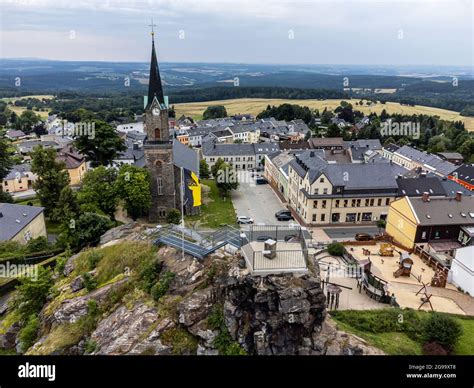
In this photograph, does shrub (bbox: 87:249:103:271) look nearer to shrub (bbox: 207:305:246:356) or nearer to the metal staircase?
the metal staircase

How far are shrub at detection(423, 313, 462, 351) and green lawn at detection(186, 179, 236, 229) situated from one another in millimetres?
27016

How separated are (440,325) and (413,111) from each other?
148 metres

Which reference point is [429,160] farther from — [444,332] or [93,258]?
[93,258]

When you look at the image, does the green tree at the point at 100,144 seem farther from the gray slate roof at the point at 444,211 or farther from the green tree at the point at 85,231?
the gray slate roof at the point at 444,211

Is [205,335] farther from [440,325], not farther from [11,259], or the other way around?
[11,259]

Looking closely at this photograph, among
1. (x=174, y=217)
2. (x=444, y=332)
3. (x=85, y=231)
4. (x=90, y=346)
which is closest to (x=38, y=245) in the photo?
(x=85, y=231)

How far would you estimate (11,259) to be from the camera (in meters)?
30.7

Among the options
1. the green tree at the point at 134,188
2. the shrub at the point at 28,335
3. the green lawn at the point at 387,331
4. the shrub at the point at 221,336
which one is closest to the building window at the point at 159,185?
the green tree at the point at 134,188

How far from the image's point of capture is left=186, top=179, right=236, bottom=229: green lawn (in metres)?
45.2

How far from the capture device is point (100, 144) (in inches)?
2210

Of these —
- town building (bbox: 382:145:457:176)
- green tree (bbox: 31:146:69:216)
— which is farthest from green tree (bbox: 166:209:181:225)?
town building (bbox: 382:145:457:176)

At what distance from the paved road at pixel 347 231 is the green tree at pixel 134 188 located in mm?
22050
